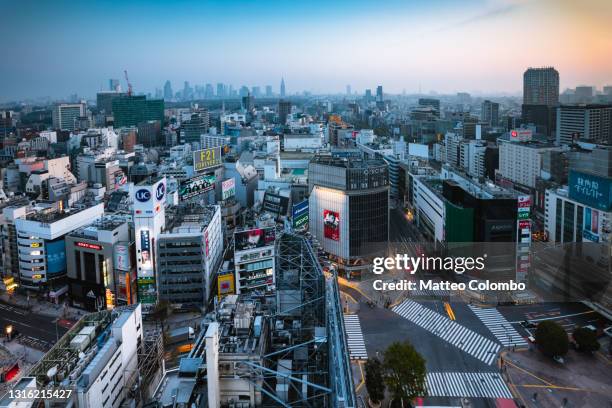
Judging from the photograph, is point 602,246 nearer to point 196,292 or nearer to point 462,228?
point 462,228

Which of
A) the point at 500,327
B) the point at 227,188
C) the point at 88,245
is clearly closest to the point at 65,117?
the point at 227,188

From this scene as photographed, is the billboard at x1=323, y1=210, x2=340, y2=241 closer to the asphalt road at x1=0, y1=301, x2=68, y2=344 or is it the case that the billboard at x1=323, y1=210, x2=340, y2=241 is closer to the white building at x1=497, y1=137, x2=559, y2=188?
the asphalt road at x1=0, y1=301, x2=68, y2=344

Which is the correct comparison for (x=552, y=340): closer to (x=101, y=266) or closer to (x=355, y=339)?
(x=355, y=339)

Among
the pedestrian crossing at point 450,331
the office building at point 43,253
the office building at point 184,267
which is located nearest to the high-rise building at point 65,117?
the office building at point 43,253

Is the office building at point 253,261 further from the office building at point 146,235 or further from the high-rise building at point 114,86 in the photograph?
the high-rise building at point 114,86

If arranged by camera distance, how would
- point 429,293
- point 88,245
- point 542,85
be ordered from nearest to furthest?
point 88,245
point 429,293
point 542,85

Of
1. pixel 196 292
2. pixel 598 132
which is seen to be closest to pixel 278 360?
pixel 196 292

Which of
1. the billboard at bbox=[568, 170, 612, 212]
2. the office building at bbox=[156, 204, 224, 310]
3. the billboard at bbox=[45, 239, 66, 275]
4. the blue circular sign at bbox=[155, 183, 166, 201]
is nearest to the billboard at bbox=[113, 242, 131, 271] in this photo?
the office building at bbox=[156, 204, 224, 310]
